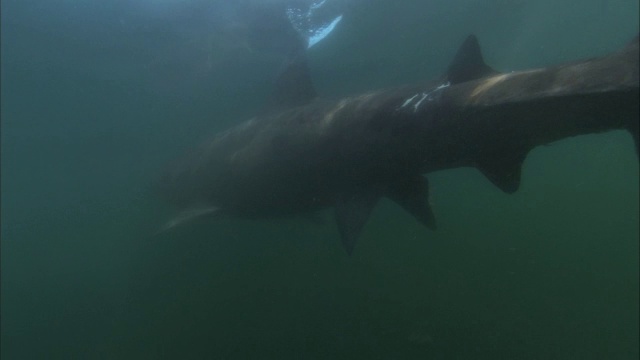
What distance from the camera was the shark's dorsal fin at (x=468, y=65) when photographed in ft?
12.7

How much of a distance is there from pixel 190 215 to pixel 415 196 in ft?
13.7

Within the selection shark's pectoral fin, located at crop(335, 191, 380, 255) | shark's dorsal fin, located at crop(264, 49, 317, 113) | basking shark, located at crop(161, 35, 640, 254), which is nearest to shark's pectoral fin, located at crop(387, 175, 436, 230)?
basking shark, located at crop(161, 35, 640, 254)

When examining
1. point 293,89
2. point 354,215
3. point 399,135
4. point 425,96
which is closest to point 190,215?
point 293,89

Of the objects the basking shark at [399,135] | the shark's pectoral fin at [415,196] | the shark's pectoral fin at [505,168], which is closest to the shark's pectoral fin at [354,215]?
the basking shark at [399,135]

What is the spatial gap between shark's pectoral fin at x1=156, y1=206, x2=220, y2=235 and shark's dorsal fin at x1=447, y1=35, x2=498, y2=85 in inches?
185

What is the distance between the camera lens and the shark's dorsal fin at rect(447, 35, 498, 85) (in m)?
3.88

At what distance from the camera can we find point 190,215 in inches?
306

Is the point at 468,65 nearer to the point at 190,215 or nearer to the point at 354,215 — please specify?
the point at 354,215

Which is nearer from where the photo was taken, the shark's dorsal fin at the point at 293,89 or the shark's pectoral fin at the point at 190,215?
the shark's dorsal fin at the point at 293,89

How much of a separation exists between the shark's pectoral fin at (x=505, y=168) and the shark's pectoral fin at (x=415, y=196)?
1.11 meters

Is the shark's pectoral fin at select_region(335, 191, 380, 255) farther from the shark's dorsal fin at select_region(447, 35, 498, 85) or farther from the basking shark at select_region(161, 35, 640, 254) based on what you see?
the shark's dorsal fin at select_region(447, 35, 498, 85)

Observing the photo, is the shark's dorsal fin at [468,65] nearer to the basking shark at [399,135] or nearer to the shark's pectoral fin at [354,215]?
the basking shark at [399,135]

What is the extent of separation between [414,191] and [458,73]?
144cm

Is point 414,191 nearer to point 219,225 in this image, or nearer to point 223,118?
point 219,225
